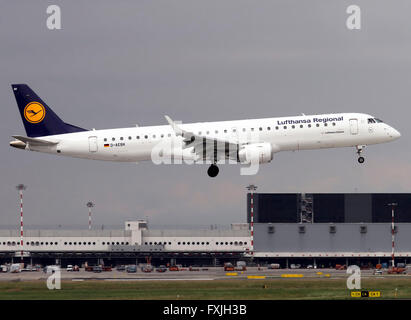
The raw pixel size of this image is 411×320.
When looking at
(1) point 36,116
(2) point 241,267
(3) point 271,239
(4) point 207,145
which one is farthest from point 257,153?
(3) point 271,239

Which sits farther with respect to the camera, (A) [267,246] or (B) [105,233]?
(B) [105,233]

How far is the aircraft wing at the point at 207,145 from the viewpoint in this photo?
8700 cm

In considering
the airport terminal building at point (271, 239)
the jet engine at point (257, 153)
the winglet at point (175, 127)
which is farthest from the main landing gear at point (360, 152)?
the airport terminal building at point (271, 239)

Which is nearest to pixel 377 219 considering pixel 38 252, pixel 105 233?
pixel 105 233

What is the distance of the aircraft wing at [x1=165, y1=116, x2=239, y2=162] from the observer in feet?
285

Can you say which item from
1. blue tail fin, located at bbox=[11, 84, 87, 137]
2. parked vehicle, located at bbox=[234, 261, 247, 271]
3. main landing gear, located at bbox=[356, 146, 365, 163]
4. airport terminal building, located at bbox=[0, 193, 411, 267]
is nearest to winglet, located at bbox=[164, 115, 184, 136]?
blue tail fin, located at bbox=[11, 84, 87, 137]

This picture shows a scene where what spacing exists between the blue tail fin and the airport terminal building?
284 ft

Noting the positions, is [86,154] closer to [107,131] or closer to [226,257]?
[107,131]

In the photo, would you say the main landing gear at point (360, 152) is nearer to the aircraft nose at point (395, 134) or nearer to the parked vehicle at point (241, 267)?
the aircraft nose at point (395, 134)

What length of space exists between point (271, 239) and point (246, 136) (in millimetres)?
90083

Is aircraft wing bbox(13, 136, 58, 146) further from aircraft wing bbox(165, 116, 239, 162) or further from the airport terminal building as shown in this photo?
the airport terminal building

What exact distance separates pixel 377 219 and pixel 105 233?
195ft

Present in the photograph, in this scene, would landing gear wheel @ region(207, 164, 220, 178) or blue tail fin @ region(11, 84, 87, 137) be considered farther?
blue tail fin @ region(11, 84, 87, 137)
